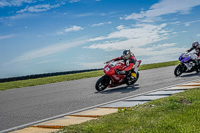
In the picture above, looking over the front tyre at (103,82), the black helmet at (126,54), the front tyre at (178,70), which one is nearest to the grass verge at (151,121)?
the front tyre at (103,82)

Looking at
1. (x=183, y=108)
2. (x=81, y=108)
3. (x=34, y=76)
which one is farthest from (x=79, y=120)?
(x=34, y=76)

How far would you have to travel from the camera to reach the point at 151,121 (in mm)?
4684

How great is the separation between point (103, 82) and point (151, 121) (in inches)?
249

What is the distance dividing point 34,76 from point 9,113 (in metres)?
26.0

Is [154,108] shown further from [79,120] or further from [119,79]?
[119,79]

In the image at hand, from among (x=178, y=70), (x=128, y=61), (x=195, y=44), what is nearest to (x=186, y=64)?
(x=178, y=70)

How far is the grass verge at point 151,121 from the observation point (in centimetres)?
421

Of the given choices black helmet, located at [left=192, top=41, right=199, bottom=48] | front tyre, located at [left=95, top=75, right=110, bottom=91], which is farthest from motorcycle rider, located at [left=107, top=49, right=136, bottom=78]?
black helmet, located at [left=192, top=41, right=199, bottom=48]

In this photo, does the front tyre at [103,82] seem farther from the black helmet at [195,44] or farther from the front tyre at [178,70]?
the black helmet at [195,44]

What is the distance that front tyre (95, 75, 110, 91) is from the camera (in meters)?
10.8

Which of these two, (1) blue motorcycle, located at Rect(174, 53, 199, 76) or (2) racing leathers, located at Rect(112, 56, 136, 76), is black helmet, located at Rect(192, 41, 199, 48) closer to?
(1) blue motorcycle, located at Rect(174, 53, 199, 76)

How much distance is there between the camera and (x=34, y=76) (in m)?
33.0

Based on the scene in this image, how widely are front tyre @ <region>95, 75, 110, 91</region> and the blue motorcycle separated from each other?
15.8 ft

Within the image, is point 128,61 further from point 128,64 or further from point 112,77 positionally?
point 112,77
